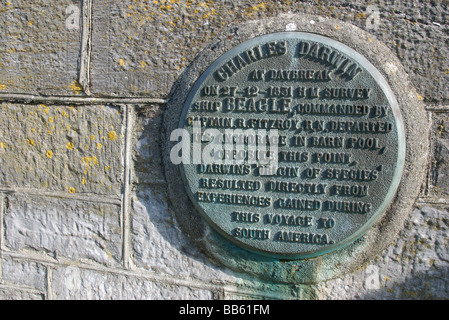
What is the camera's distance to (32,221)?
1.99 metres

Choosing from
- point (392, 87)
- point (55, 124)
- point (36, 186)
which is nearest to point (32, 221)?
point (36, 186)

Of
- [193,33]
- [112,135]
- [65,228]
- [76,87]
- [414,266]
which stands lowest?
[414,266]

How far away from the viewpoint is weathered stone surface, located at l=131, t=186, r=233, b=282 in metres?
1.81

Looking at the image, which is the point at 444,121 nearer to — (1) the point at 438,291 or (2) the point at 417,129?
(2) the point at 417,129

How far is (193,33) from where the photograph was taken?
1.73 metres

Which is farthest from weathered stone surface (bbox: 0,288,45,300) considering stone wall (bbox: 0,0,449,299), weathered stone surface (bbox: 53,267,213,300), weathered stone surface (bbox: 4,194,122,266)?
weathered stone surface (bbox: 4,194,122,266)

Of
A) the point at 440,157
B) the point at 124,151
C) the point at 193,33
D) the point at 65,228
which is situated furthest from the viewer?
the point at 65,228

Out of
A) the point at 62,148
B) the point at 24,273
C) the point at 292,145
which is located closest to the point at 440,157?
the point at 292,145

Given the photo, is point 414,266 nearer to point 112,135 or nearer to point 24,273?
point 112,135

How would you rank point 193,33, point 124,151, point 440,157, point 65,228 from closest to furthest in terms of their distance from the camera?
1. point 440,157
2. point 193,33
3. point 124,151
4. point 65,228

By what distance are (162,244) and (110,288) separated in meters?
0.40

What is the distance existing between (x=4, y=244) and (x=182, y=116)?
1.32 meters

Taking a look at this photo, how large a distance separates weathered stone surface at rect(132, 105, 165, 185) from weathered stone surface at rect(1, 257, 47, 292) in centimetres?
80

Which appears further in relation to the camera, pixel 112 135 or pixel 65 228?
pixel 65 228
